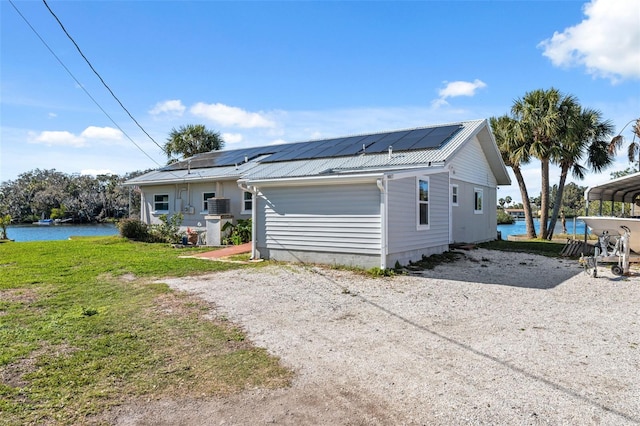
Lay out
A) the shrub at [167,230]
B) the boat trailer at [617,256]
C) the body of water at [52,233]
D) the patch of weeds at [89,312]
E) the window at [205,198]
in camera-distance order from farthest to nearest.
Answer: the body of water at [52,233] < the window at [205,198] < the shrub at [167,230] < the boat trailer at [617,256] < the patch of weeds at [89,312]

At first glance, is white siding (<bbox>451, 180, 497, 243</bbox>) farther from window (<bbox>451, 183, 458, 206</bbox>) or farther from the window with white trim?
the window with white trim

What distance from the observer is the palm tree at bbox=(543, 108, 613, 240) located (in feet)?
60.5

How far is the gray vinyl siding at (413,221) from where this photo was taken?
9.52 metres

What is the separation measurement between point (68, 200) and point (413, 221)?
63.0 metres

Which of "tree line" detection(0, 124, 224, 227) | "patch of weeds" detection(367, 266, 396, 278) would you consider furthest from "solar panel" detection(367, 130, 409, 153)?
"tree line" detection(0, 124, 224, 227)

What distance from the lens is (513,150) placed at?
19859 mm

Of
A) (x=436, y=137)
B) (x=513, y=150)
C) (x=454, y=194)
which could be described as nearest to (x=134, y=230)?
(x=436, y=137)

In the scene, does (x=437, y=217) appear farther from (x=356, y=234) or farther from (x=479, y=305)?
(x=479, y=305)

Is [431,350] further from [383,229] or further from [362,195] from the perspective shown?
[362,195]

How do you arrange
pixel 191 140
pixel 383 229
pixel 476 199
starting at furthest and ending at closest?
pixel 191 140, pixel 476 199, pixel 383 229

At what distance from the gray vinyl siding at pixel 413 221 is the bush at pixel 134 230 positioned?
40.8ft

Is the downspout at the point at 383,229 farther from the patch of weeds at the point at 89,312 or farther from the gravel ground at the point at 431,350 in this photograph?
the patch of weeds at the point at 89,312

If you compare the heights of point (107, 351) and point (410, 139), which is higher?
point (410, 139)

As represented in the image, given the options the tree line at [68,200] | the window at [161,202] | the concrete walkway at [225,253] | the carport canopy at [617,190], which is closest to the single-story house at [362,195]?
the window at [161,202]
